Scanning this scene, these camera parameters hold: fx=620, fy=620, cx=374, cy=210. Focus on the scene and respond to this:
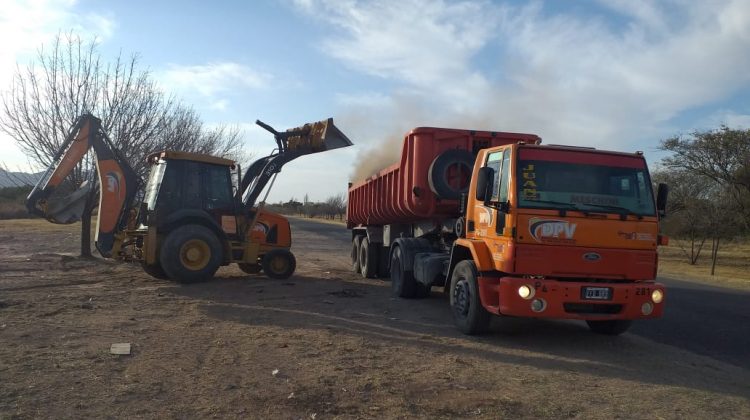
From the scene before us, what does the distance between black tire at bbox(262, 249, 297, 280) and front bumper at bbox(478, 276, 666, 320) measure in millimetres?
7273

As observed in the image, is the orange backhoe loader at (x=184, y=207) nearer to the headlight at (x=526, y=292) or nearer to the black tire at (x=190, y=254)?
the black tire at (x=190, y=254)

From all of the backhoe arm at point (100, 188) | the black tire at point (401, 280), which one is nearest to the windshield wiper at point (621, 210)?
the black tire at point (401, 280)

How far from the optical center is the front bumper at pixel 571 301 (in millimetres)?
7109

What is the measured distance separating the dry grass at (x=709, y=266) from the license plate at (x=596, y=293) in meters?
12.8

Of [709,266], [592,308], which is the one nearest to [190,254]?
[592,308]

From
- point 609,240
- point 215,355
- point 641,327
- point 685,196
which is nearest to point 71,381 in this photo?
point 215,355

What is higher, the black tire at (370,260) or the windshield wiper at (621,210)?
the windshield wiper at (621,210)

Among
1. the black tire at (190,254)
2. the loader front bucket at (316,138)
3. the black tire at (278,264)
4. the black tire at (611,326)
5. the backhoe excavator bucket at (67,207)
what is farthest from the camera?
the black tire at (278,264)

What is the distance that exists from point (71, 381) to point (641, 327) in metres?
7.84

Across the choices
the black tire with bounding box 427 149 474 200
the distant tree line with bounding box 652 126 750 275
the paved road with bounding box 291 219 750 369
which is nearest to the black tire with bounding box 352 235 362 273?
the black tire with bounding box 427 149 474 200

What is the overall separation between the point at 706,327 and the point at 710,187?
22389mm

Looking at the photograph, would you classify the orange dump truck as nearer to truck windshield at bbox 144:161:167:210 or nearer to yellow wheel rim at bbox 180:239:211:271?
yellow wheel rim at bbox 180:239:211:271

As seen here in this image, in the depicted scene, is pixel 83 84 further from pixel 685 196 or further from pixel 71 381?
pixel 685 196

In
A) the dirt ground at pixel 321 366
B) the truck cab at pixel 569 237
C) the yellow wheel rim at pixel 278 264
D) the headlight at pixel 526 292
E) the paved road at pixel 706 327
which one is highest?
the truck cab at pixel 569 237
